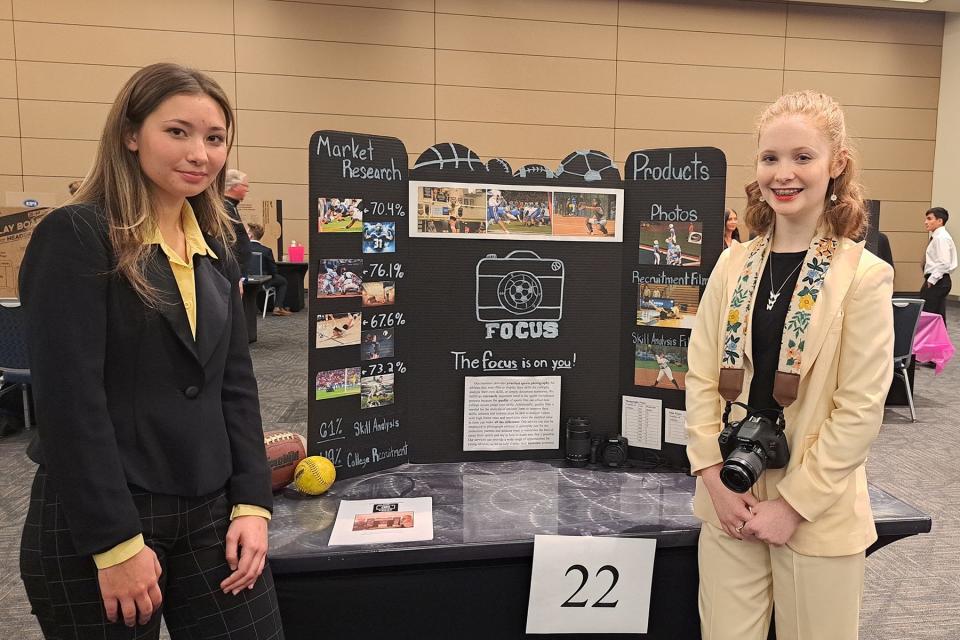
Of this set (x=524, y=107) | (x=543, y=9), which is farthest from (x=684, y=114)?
(x=543, y=9)

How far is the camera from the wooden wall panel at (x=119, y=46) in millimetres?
8727

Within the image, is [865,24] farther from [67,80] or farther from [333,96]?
[67,80]

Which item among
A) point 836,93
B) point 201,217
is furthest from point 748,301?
point 836,93

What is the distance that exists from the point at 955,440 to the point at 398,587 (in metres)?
4.18

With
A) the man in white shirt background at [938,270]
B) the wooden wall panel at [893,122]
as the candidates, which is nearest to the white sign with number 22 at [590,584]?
the man in white shirt background at [938,270]

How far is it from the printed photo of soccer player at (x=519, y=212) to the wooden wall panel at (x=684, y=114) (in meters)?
8.55

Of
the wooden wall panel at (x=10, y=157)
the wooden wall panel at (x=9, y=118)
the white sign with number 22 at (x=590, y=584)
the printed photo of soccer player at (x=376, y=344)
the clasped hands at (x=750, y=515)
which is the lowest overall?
the white sign with number 22 at (x=590, y=584)

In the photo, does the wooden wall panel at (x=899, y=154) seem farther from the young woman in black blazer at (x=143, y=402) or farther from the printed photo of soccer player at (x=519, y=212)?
the young woman in black blazer at (x=143, y=402)

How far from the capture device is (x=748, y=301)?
1.38 metres

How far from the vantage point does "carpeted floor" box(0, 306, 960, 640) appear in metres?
2.27

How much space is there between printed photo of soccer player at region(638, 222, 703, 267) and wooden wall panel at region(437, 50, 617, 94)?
27.0 feet

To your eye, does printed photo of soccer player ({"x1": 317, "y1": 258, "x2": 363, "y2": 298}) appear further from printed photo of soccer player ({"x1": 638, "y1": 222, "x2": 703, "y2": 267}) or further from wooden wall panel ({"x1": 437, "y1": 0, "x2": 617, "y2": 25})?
wooden wall panel ({"x1": 437, "y1": 0, "x2": 617, "y2": 25})

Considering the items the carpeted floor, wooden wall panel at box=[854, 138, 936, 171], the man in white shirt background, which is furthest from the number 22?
wooden wall panel at box=[854, 138, 936, 171]

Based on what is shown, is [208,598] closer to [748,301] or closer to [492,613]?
[492,613]
